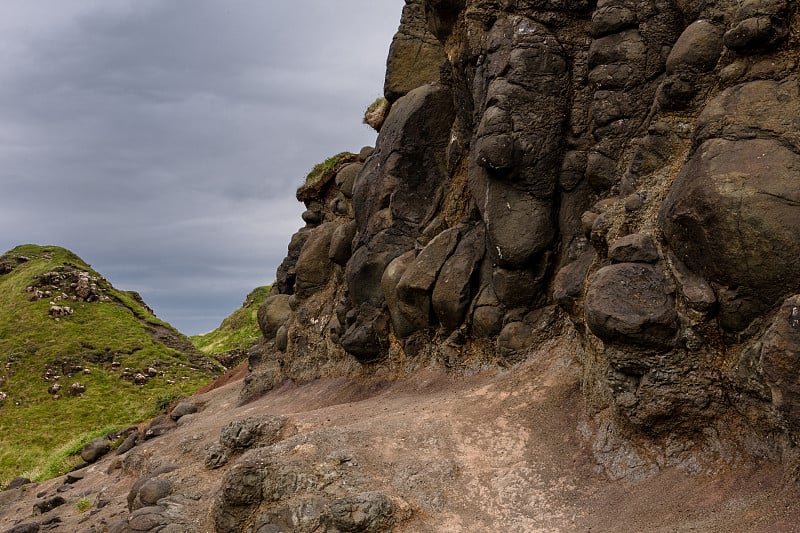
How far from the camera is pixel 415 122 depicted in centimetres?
2516

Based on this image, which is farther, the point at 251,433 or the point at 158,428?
the point at 158,428

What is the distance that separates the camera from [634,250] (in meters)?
12.7

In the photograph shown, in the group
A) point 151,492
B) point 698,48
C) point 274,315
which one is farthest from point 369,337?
point 698,48

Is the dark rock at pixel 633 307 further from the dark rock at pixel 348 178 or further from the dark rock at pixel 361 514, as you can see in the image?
the dark rock at pixel 348 178

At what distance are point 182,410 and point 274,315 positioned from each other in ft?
21.8

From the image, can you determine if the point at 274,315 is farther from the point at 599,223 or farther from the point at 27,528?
the point at 599,223

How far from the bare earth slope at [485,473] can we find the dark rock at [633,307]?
247 centimetres

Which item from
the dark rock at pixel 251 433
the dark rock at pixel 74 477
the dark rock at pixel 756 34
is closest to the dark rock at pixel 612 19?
the dark rock at pixel 756 34

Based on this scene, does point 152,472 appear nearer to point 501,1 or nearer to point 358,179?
point 358,179

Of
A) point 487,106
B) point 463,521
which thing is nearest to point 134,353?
point 487,106

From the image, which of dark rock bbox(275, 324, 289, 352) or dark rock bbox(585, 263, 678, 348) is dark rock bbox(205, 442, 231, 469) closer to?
dark rock bbox(585, 263, 678, 348)

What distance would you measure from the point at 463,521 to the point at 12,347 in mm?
48487

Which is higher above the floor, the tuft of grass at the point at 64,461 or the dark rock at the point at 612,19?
the dark rock at the point at 612,19

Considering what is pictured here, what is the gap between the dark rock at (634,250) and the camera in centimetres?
1251
